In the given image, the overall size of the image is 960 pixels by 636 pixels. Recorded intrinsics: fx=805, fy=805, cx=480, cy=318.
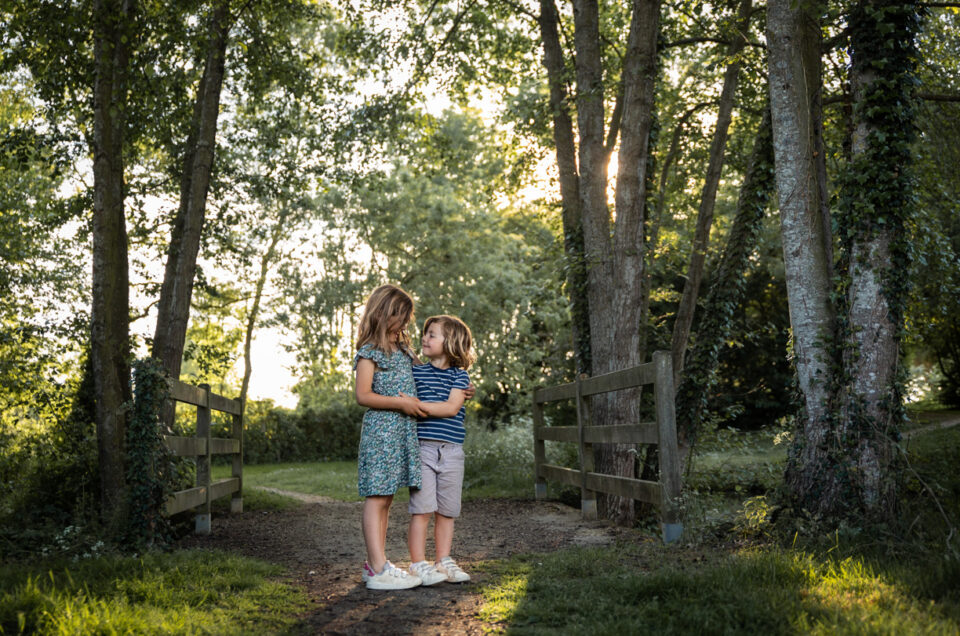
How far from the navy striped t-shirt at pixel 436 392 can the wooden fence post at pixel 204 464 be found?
11.4 ft

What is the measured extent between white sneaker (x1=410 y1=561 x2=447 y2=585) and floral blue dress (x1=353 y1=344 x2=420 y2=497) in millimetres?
464

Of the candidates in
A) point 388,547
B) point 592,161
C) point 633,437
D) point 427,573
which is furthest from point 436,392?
point 592,161

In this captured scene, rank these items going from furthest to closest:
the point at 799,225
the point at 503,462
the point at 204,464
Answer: the point at 503,462, the point at 204,464, the point at 799,225

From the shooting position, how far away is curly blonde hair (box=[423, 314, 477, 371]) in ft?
16.0

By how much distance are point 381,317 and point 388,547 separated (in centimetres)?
266

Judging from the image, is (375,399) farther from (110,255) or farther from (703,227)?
(703,227)

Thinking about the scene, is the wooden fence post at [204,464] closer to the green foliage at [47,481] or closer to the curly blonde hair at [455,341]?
the green foliage at [47,481]

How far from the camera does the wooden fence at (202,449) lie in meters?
6.43

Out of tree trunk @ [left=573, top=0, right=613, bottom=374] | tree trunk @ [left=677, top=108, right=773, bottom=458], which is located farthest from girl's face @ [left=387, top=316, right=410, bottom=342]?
tree trunk @ [left=677, top=108, right=773, bottom=458]

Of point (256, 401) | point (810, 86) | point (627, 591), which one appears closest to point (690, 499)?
point (627, 591)

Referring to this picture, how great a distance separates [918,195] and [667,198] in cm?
787

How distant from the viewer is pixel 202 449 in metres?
7.47

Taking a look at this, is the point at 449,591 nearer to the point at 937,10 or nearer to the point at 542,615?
the point at 542,615

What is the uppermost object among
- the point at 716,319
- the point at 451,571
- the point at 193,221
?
the point at 193,221
